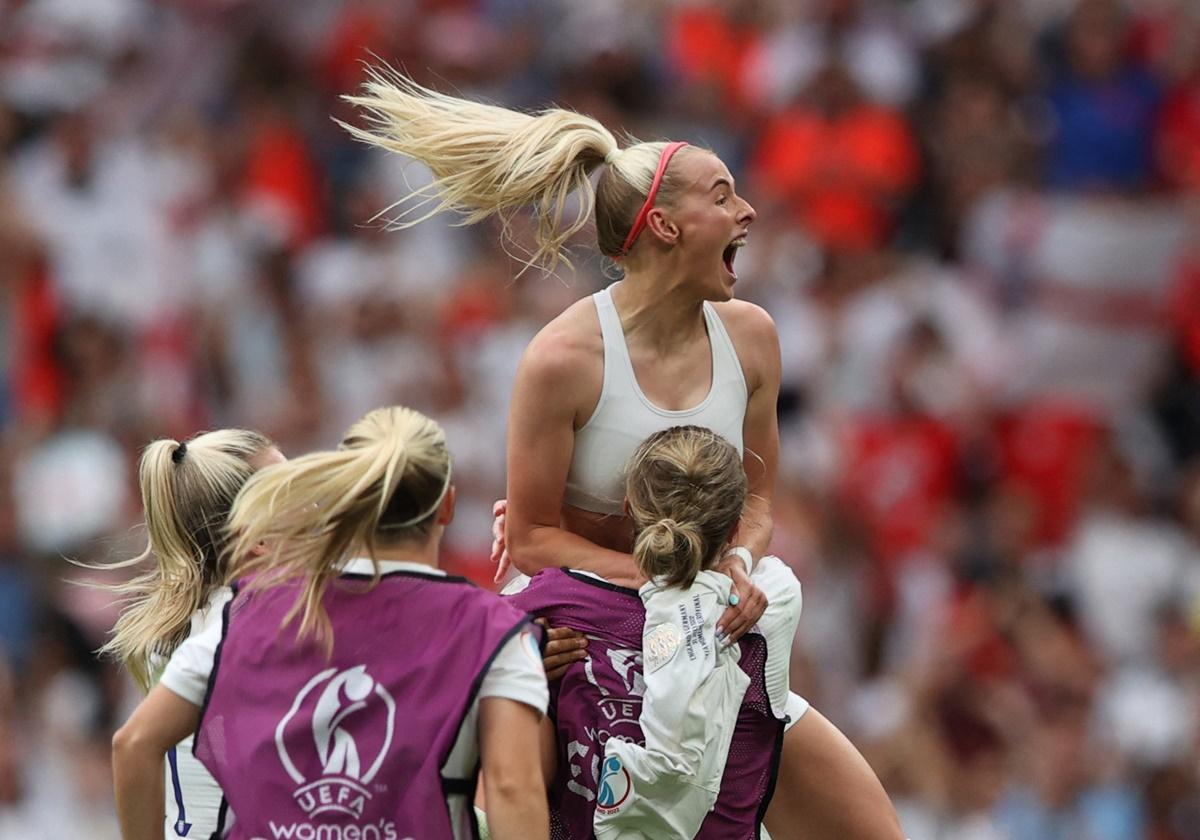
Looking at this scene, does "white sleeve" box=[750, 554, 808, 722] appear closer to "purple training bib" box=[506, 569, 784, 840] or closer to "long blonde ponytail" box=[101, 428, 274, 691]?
"purple training bib" box=[506, 569, 784, 840]

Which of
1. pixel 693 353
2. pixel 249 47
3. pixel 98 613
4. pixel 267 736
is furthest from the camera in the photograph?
pixel 249 47

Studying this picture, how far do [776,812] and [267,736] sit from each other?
1399mm

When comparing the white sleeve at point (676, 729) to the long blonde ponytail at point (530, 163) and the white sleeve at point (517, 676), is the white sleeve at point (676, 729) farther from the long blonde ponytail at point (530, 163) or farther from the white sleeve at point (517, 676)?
the long blonde ponytail at point (530, 163)

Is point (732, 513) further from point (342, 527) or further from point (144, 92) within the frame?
point (144, 92)

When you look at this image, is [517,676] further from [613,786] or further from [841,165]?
[841,165]

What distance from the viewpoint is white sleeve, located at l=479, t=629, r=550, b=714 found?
3760 mm

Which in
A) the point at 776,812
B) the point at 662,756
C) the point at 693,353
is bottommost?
the point at 776,812

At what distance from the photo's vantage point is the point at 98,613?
8.59m

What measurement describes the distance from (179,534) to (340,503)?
665 millimetres

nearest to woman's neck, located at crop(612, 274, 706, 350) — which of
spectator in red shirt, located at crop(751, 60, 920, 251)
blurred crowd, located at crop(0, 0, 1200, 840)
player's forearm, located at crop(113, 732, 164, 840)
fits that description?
player's forearm, located at crop(113, 732, 164, 840)

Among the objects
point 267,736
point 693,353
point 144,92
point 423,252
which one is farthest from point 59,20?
point 267,736

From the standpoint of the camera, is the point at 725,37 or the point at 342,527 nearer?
the point at 342,527

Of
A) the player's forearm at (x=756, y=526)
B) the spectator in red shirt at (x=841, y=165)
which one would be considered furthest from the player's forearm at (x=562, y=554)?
the spectator in red shirt at (x=841, y=165)

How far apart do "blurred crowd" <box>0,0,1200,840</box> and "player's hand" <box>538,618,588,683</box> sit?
3521mm
